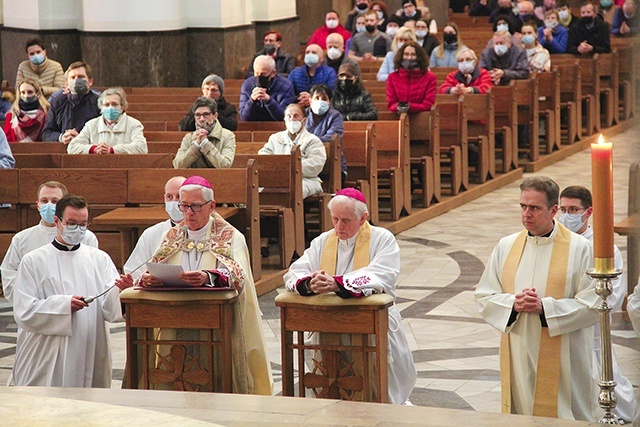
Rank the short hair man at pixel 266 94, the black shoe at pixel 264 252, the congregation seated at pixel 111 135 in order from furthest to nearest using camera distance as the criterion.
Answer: the short hair man at pixel 266 94, the black shoe at pixel 264 252, the congregation seated at pixel 111 135

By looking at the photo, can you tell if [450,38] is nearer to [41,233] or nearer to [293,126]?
[293,126]

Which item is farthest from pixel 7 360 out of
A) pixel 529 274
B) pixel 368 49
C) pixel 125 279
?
pixel 368 49

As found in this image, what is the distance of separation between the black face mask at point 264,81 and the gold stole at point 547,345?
6.78 m

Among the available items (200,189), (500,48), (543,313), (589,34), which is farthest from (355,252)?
(589,34)

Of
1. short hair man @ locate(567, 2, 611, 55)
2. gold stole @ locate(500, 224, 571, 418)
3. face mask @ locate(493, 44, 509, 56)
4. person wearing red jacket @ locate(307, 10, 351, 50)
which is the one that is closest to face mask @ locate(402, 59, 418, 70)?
face mask @ locate(493, 44, 509, 56)

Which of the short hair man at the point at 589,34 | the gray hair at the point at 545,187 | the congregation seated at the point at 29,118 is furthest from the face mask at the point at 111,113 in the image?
the short hair man at the point at 589,34

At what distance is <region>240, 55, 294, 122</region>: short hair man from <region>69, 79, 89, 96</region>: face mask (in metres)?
1.67

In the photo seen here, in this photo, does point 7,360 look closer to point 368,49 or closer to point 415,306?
point 415,306

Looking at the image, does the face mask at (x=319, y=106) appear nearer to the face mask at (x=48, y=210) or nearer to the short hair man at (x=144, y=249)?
the face mask at (x=48, y=210)

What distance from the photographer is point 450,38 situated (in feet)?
54.3

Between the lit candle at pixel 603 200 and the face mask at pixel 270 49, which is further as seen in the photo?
the face mask at pixel 270 49

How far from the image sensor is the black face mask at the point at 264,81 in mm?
12164

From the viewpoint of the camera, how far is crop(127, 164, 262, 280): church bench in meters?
9.45

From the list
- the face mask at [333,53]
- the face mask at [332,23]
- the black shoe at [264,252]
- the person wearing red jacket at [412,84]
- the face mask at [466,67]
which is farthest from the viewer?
the face mask at [332,23]
